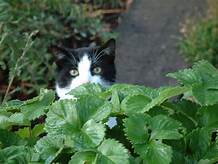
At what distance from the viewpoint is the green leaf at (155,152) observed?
4.99ft

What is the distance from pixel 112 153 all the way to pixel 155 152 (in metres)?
0.10

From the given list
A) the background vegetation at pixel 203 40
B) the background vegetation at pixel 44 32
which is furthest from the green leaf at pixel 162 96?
the background vegetation at pixel 203 40

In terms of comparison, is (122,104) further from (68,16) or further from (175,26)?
(175,26)

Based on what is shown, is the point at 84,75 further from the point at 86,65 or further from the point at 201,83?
the point at 201,83

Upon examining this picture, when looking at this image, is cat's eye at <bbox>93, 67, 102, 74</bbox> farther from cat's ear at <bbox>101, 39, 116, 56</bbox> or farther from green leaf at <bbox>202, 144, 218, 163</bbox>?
green leaf at <bbox>202, 144, 218, 163</bbox>

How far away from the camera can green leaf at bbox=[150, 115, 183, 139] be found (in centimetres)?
156

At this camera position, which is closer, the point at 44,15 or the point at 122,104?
the point at 122,104

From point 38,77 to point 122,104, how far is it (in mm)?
3187

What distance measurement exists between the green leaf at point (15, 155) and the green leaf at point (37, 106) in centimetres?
13

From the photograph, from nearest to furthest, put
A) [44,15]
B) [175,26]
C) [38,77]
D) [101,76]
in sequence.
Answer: [101,76] < [38,77] < [44,15] < [175,26]

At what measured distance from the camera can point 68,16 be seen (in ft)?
18.2

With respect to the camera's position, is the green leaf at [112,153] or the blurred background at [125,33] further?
the blurred background at [125,33]

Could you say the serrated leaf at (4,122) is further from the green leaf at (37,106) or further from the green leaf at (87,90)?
the green leaf at (87,90)

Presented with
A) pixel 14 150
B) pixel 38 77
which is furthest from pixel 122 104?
pixel 38 77
